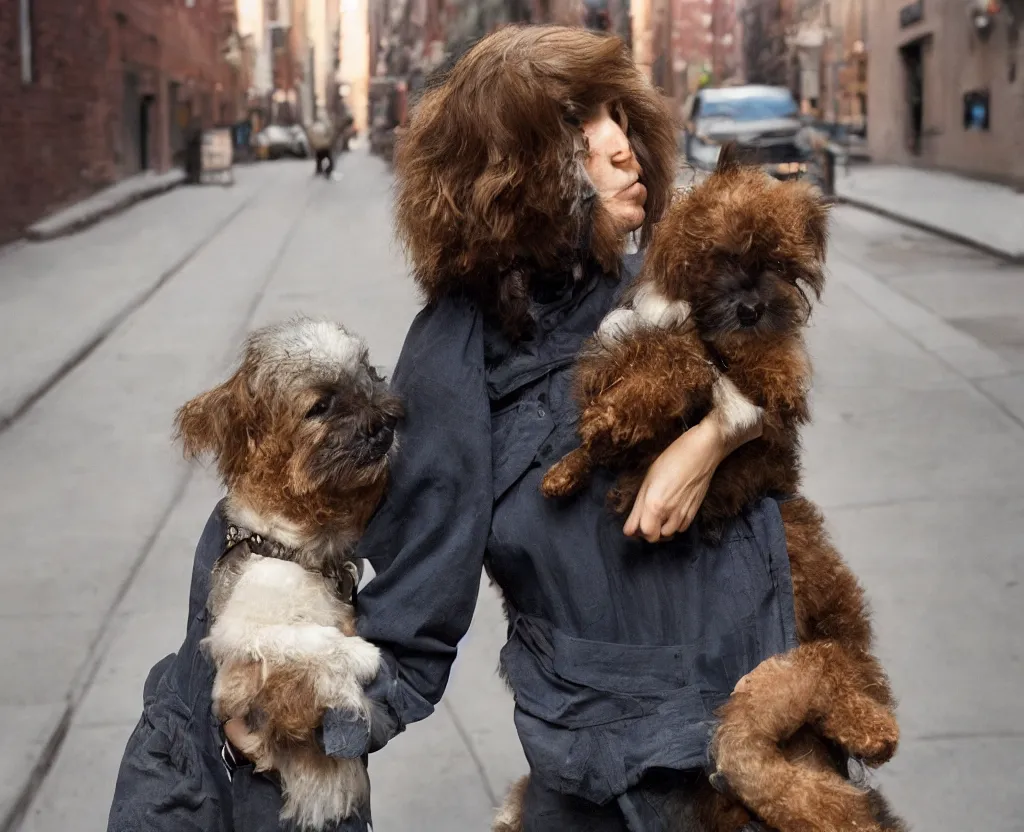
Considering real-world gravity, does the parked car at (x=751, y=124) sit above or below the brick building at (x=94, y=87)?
below

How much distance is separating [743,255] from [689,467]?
30 centimetres

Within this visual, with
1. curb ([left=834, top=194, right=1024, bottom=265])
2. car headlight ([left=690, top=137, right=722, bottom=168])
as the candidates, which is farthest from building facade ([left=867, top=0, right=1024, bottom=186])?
car headlight ([left=690, top=137, right=722, bottom=168])

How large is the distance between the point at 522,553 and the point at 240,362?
0.62m

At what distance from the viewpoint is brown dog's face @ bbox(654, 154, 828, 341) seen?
65.1 inches

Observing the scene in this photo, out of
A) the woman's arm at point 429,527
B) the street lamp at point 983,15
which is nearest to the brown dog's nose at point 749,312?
the woman's arm at point 429,527

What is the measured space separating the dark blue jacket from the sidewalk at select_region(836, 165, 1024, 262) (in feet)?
11.9

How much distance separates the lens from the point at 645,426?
65.8 inches

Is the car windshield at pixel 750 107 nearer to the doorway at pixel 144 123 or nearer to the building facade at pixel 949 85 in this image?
the building facade at pixel 949 85

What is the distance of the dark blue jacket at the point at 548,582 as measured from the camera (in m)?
1.71

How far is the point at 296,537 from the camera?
194cm

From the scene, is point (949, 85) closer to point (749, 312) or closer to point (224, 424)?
point (749, 312)

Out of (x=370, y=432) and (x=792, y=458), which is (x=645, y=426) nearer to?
(x=792, y=458)

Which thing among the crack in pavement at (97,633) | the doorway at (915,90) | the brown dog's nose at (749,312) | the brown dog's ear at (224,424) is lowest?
the crack in pavement at (97,633)

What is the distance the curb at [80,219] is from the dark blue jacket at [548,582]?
16.2 feet
